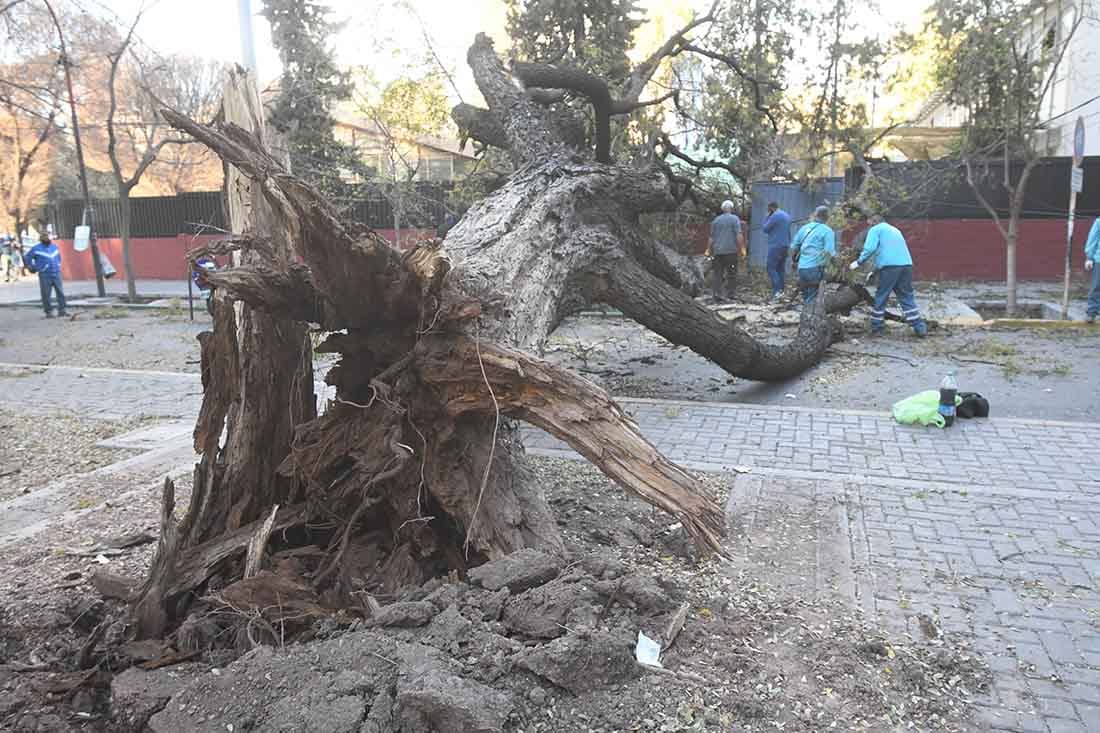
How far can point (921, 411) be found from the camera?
6.70m

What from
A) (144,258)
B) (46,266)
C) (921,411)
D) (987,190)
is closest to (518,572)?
(921,411)

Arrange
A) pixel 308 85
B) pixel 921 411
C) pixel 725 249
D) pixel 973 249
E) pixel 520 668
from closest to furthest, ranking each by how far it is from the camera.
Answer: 1. pixel 520 668
2. pixel 921 411
3. pixel 725 249
4. pixel 973 249
5. pixel 308 85

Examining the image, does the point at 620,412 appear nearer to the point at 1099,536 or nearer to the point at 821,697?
the point at 821,697

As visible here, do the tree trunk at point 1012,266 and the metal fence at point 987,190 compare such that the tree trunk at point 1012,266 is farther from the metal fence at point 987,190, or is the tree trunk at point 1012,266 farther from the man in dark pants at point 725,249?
the man in dark pants at point 725,249

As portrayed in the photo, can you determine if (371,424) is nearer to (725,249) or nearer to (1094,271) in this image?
(725,249)

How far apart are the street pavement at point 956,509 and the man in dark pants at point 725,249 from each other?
23.7 ft

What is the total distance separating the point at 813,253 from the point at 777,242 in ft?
11.6

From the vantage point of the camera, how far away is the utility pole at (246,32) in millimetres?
6621

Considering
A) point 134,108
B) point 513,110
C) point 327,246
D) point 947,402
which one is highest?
point 134,108

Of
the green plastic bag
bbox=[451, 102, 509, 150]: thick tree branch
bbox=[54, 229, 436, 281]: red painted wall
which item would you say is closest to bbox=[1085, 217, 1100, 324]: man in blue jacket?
the green plastic bag

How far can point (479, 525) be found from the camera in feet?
12.4

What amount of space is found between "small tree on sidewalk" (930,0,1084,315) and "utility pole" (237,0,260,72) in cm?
1064

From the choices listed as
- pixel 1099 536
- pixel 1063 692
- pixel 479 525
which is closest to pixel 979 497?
pixel 1099 536

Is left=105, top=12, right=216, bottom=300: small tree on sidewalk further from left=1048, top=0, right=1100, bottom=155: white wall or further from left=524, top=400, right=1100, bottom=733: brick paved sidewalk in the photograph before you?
left=1048, top=0, right=1100, bottom=155: white wall
